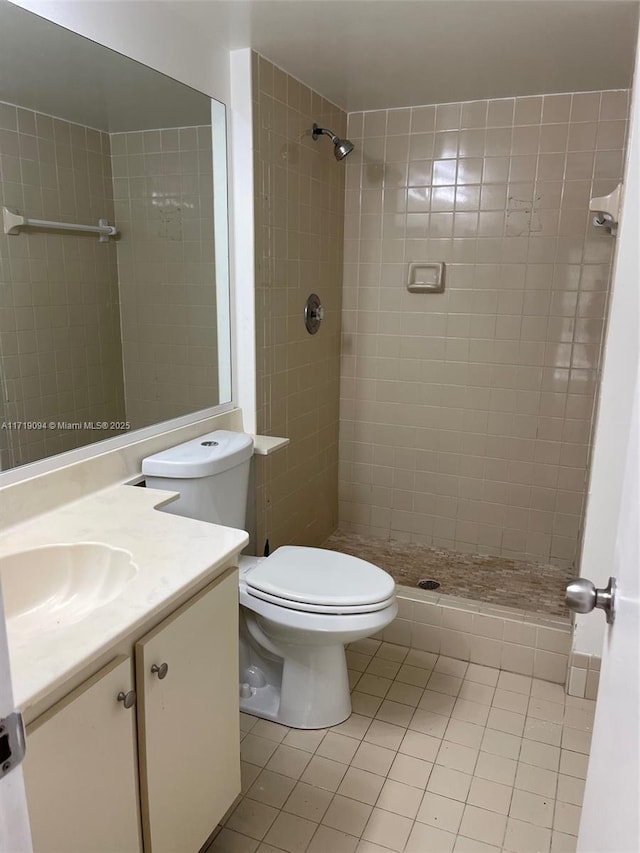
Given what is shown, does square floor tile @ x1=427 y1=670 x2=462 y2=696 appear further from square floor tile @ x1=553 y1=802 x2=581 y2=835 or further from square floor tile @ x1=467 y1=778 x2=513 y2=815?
square floor tile @ x1=553 y1=802 x2=581 y2=835

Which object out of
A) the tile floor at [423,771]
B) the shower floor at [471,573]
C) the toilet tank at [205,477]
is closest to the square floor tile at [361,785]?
the tile floor at [423,771]

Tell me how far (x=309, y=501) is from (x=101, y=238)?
4.60ft

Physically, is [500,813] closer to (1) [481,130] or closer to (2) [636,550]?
(2) [636,550]

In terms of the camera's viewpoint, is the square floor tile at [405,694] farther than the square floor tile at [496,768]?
Yes

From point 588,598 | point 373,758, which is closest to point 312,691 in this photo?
point 373,758

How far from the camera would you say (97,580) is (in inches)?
50.2

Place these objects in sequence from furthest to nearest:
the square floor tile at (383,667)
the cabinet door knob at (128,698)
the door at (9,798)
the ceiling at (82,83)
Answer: the square floor tile at (383,667)
the ceiling at (82,83)
the cabinet door knob at (128,698)
the door at (9,798)

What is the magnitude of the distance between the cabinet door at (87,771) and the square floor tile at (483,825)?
850 mm

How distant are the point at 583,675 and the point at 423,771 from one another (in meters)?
0.66

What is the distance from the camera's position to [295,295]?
97.5 inches

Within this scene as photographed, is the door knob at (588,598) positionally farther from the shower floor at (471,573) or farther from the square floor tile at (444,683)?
the shower floor at (471,573)

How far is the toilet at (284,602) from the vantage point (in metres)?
1.72

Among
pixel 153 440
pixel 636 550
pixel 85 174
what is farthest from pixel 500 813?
pixel 85 174

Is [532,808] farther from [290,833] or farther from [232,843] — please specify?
[232,843]
